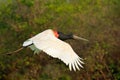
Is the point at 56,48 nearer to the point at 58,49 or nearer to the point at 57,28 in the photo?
the point at 58,49

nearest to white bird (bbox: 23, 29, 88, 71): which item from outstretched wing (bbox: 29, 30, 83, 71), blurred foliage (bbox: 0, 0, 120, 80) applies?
outstretched wing (bbox: 29, 30, 83, 71)

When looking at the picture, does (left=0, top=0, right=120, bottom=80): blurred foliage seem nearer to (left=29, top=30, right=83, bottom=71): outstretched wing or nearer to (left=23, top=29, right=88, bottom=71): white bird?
(left=23, top=29, right=88, bottom=71): white bird

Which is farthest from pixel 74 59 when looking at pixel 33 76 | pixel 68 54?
pixel 33 76

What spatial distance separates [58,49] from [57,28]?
2.71m

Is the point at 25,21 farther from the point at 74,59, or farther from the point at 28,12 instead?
the point at 74,59

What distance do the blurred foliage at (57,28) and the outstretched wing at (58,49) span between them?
1.69 meters

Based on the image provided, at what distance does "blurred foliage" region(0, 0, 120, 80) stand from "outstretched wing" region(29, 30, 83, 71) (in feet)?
5.55

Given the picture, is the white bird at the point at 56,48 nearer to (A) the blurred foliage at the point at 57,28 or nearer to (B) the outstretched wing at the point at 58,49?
(B) the outstretched wing at the point at 58,49

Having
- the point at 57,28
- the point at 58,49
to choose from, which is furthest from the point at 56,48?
the point at 57,28

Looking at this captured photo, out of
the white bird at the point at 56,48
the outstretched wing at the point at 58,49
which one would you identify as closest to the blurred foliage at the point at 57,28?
the white bird at the point at 56,48

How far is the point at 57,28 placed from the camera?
13.5 meters

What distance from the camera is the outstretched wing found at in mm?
10531

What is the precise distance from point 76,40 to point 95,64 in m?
0.74

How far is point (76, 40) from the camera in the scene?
43.8 ft
